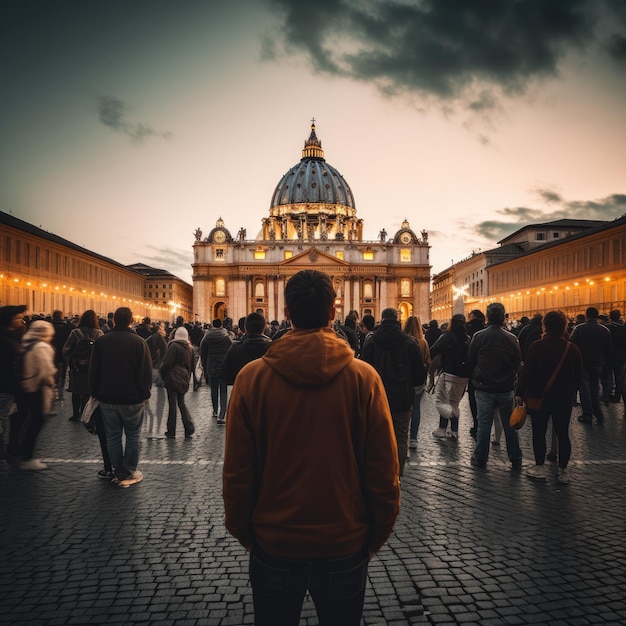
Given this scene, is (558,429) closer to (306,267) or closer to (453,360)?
(453,360)

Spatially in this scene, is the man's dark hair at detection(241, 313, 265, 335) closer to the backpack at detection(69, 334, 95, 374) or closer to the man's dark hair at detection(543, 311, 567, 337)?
the backpack at detection(69, 334, 95, 374)

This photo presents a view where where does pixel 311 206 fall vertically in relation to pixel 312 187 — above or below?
below

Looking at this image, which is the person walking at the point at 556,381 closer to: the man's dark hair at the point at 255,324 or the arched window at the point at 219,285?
the man's dark hair at the point at 255,324

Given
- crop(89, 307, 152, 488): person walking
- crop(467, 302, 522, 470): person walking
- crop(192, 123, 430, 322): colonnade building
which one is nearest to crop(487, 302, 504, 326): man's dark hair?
crop(467, 302, 522, 470): person walking

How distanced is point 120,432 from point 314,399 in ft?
14.0

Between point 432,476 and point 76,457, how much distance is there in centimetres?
407

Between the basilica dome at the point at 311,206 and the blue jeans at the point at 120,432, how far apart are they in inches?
3463

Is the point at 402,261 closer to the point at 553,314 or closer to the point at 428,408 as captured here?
the point at 428,408

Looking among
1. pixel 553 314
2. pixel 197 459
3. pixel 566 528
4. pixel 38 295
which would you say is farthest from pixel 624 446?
pixel 38 295

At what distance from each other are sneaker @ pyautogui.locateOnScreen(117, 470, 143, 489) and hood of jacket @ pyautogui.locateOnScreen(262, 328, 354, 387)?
13.9ft

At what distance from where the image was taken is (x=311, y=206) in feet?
318

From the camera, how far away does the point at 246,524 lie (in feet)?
6.71

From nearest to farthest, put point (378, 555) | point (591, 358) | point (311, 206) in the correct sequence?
point (378, 555) < point (591, 358) < point (311, 206)

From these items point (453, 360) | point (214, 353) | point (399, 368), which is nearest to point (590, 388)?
point (453, 360)
